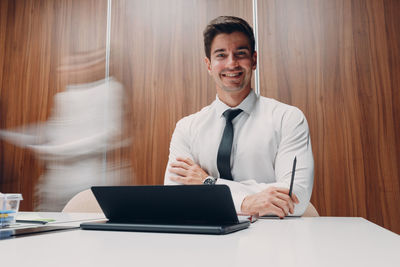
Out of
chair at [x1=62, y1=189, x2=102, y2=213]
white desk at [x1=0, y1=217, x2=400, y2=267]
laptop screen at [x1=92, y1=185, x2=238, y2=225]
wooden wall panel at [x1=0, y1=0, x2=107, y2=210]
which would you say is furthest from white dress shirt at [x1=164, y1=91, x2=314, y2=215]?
wooden wall panel at [x1=0, y1=0, x2=107, y2=210]

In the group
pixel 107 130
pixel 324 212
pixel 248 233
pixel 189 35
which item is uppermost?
pixel 189 35

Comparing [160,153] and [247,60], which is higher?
[247,60]

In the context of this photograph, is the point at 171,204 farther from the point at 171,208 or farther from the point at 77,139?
the point at 77,139

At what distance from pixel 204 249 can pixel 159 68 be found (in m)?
2.62

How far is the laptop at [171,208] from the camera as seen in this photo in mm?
740

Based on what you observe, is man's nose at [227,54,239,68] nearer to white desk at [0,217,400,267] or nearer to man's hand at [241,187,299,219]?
man's hand at [241,187,299,219]

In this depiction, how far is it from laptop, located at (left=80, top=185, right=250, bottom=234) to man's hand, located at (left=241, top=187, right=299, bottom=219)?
0.41 m

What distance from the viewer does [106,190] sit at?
0.84m

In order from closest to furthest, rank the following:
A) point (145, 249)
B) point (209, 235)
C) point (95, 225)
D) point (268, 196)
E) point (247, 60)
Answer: point (145, 249) < point (209, 235) < point (95, 225) < point (268, 196) < point (247, 60)

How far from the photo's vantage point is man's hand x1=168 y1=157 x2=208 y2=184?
5.70 ft

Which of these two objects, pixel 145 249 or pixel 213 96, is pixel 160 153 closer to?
pixel 213 96

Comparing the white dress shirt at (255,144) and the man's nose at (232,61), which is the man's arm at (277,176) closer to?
the white dress shirt at (255,144)

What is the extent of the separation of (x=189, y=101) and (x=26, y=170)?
1.72 m

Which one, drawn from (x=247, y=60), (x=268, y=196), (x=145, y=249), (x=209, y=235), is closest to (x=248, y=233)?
(x=209, y=235)
